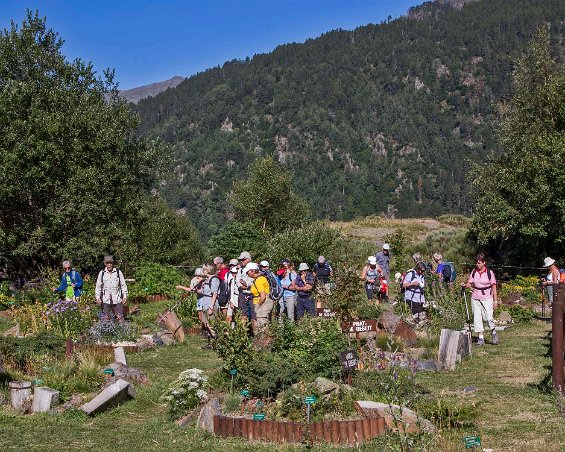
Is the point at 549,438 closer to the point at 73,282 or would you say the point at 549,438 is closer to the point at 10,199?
the point at 73,282

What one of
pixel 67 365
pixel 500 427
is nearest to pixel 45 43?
pixel 67 365

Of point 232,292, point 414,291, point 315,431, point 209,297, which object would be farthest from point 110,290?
point 315,431

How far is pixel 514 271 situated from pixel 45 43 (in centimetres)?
2017

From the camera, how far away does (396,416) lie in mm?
7695

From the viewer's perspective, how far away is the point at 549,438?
762cm

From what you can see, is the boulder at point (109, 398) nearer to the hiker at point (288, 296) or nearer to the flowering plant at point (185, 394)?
the flowering plant at point (185, 394)

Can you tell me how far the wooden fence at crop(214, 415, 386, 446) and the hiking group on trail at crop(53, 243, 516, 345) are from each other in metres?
4.96

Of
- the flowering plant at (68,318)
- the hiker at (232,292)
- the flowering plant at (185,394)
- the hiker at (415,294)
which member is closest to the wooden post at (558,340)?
the flowering plant at (185,394)

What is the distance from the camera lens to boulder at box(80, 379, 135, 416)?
9.73 meters

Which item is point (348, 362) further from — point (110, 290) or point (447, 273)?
point (447, 273)

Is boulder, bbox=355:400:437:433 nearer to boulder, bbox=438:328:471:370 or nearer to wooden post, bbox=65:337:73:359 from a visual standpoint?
boulder, bbox=438:328:471:370

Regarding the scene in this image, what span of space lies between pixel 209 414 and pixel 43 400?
2783mm

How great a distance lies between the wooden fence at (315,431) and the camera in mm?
7617

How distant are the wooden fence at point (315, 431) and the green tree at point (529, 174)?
67.8 ft
